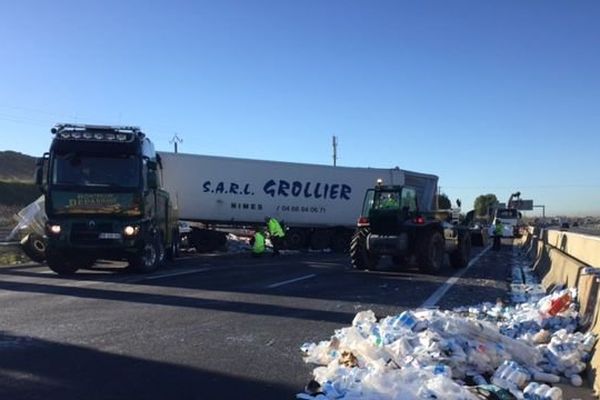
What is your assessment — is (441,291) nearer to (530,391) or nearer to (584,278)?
(584,278)

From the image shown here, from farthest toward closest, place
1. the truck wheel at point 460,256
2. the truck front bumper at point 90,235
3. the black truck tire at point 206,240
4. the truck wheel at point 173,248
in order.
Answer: the black truck tire at point 206,240 < the truck wheel at point 173,248 < the truck wheel at point 460,256 < the truck front bumper at point 90,235

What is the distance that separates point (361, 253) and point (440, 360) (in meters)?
12.9

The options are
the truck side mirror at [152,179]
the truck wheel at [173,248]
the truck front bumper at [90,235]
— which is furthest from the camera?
the truck wheel at [173,248]

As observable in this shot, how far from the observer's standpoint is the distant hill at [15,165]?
109 meters

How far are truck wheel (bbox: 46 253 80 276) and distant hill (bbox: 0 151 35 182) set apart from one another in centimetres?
9696

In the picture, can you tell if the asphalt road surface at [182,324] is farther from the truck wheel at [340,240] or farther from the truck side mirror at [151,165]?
the truck wheel at [340,240]

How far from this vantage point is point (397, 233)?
18.5 meters

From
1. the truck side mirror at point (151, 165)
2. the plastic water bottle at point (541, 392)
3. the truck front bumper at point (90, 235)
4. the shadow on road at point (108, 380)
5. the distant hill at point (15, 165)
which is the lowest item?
the shadow on road at point (108, 380)

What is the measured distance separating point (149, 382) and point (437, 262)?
1353 centimetres

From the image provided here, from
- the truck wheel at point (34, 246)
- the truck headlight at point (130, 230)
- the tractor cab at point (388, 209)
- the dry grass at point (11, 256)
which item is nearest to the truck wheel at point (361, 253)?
the tractor cab at point (388, 209)

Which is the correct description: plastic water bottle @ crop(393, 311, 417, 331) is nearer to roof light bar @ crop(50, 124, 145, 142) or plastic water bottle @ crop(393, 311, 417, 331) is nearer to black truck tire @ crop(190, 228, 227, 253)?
roof light bar @ crop(50, 124, 145, 142)

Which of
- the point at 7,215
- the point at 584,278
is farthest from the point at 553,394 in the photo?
the point at 7,215

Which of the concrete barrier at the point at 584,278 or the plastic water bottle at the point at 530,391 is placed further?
the concrete barrier at the point at 584,278

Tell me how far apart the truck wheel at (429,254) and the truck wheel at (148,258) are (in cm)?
708
